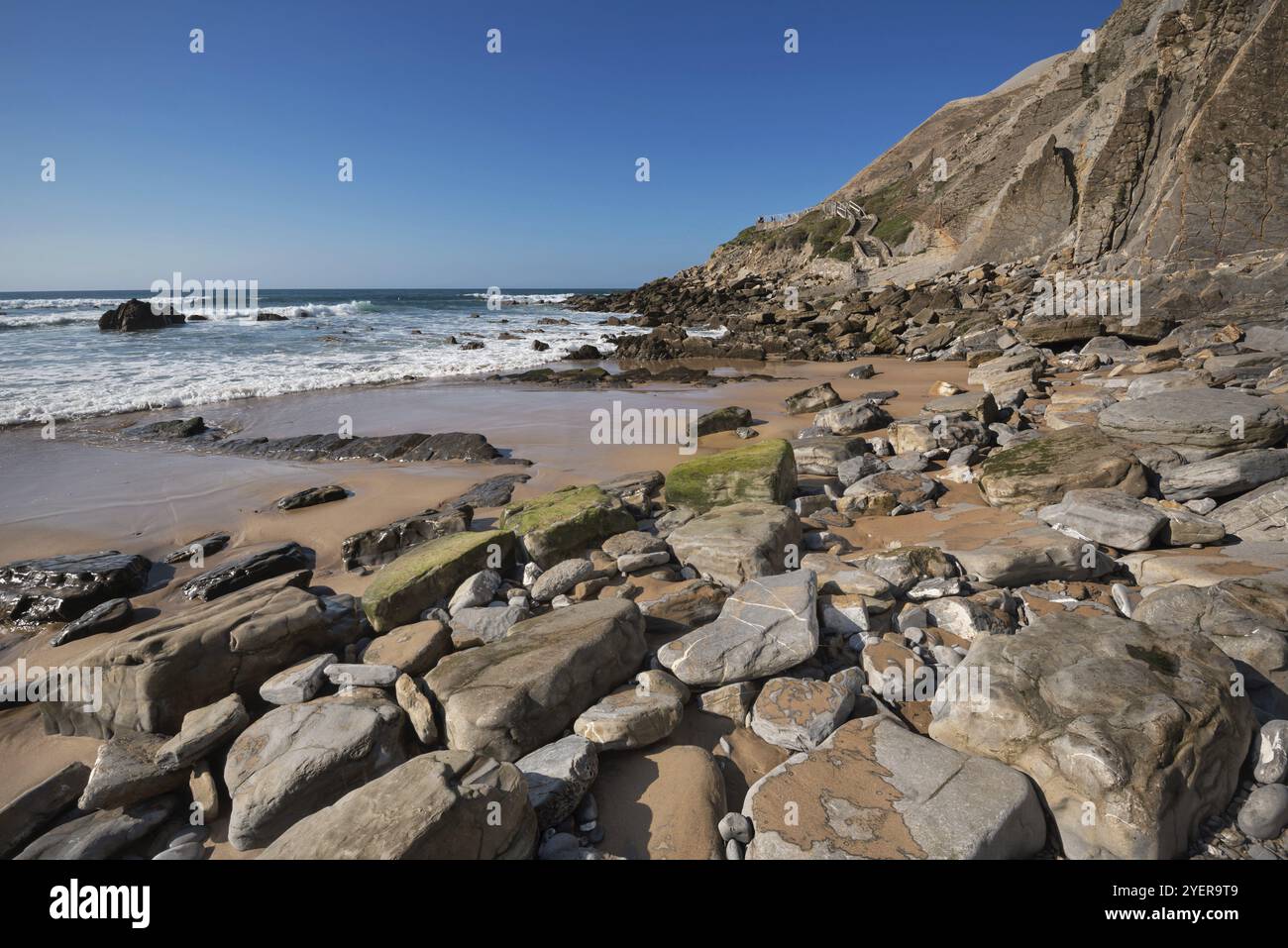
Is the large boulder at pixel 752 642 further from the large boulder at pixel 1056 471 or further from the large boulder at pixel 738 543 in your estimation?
the large boulder at pixel 1056 471

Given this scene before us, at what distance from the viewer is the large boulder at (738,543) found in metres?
4.24

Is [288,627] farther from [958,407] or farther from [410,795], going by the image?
[958,407]

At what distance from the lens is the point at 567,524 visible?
5.16m

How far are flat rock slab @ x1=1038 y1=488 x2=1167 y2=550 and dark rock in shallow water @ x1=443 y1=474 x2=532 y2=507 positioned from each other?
5432 mm

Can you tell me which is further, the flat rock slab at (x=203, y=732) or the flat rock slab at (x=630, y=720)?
the flat rock slab at (x=203, y=732)

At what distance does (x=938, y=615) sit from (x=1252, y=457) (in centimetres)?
318

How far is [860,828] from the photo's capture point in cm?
224

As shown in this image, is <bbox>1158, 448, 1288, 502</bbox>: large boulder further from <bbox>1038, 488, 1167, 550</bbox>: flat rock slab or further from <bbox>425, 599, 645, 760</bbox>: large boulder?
<bbox>425, 599, 645, 760</bbox>: large boulder

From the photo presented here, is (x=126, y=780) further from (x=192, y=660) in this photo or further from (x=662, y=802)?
(x=662, y=802)

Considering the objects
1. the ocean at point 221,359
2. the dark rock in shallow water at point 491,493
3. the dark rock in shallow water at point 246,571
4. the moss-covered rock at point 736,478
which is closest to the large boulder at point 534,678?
the moss-covered rock at point 736,478

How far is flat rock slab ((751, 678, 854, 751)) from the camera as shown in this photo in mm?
2793

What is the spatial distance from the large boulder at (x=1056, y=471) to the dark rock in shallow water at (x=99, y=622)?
7376mm

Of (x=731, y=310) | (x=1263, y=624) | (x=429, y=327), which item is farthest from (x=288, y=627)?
(x=731, y=310)

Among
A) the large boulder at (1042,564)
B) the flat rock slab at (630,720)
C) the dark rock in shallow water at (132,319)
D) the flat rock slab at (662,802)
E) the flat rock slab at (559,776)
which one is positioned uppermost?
the dark rock in shallow water at (132,319)
